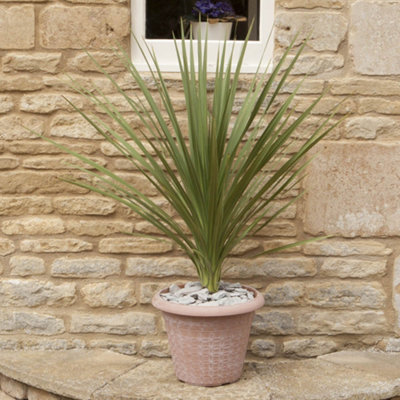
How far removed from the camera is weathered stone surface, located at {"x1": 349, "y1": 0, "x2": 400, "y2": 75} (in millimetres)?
2754

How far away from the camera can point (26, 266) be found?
2.82 meters

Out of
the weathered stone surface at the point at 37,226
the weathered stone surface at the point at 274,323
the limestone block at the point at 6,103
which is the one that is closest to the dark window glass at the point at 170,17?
Result: the limestone block at the point at 6,103

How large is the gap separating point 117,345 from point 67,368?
0.99 ft

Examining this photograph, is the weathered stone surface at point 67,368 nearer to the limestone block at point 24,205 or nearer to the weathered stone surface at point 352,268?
the limestone block at point 24,205

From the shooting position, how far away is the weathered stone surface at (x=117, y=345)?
2.83 metres

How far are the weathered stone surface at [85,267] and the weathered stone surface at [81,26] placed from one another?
3.12 feet

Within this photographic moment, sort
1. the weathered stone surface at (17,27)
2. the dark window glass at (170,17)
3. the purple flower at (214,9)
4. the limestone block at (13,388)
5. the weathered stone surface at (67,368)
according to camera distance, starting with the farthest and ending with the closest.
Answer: the dark window glass at (170,17), the purple flower at (214,9), the weathered stone surface at (17,27), the limestone block at (13,388), the weathered stone surface at (67,368)

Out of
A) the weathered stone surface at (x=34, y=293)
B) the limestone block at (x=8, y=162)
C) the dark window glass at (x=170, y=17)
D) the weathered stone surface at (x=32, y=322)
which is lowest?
the weathered stone surface at (x=32, y=322)

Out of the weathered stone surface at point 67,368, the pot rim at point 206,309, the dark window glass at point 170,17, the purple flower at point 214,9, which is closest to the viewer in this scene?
the pot rim at point 206,309

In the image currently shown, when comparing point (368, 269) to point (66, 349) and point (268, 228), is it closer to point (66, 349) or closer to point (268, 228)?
point (268, 228)

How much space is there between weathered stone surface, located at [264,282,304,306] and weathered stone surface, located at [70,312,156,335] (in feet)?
1.75

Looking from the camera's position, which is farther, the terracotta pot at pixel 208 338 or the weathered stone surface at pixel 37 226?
the weathered stone surface at pixel 37 226

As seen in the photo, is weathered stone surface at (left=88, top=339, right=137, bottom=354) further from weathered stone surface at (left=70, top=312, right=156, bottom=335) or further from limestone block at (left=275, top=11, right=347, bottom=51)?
limestone block at (left=275, top=11, right=347, bottom=51)

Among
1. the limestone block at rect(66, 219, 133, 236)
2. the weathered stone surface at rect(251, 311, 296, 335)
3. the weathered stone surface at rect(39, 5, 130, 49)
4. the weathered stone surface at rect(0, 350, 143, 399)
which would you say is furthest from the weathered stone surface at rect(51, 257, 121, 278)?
the weathered stone surface at rect(39, 5, 130, 49)
